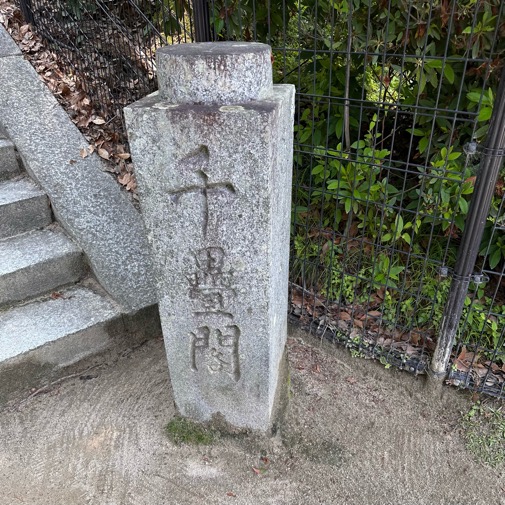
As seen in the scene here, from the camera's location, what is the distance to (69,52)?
4.27m

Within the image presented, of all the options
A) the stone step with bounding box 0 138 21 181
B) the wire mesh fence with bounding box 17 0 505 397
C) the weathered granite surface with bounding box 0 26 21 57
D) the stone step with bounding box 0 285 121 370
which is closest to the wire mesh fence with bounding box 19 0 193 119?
the wire mesh fence with bounding box 17 0 505 397

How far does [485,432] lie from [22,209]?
3149mm

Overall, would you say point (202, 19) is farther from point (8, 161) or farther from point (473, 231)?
point (473, 231)

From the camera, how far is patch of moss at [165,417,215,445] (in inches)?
94.1

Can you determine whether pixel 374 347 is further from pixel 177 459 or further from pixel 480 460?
pixel 177 459

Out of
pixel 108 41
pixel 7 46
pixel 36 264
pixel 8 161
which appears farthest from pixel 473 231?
pixel 7 46

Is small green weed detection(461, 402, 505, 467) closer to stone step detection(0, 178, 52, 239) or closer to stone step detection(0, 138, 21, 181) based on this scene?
stone step detection(0, 178, 52, 239)

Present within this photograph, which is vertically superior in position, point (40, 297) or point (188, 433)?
point (40, 297)

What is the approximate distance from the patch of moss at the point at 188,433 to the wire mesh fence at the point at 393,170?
100 cm

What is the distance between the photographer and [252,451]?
2.36 metres

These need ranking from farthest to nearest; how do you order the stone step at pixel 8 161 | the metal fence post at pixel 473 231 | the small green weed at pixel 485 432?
1. the stone step at pixel 8 161
2. the small green weed at pixel 485 432
3. the metal fence post at pixel 473 231

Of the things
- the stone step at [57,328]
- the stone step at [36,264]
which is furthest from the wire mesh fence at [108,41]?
the stone step at [57,328]

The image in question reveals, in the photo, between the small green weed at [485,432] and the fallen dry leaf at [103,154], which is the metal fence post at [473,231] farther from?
the fallen dry leaf at [103,154]

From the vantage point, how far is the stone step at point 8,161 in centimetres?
334
